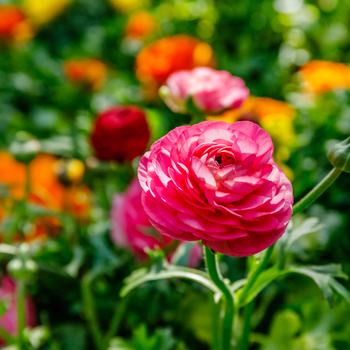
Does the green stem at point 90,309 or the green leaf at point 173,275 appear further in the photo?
the green stem at point 90,309

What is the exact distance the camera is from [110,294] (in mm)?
592

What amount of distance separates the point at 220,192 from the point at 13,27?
1.52 m

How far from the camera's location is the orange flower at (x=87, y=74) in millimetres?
1194

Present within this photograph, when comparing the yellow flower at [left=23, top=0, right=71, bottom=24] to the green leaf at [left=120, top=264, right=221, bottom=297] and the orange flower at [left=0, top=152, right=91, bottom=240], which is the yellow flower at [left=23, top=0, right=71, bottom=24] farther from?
the green leaf at [left=120, top=264, right=221, bottom=297]

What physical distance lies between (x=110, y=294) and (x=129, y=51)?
878 mm

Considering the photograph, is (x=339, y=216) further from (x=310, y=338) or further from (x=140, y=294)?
(x=140, y=294)

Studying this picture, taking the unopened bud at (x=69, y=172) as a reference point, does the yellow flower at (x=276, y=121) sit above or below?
above

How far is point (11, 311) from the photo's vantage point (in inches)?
23.6

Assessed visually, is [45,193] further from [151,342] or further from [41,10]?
[41,10]

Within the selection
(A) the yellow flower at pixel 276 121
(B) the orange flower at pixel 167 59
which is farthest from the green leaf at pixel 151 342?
(B) the orange flower at pixel 167 59

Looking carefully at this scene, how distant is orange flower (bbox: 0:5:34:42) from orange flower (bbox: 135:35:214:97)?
0.85m

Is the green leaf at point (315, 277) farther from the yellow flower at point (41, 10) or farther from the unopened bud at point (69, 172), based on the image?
the yellow flower at point (41, 10)

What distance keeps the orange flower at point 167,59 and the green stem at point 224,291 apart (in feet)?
2.08

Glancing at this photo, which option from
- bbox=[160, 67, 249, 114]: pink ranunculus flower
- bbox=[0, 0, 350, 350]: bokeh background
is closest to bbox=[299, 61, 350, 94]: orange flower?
bbox=[0, 0, 350, 350]: bokeh background
